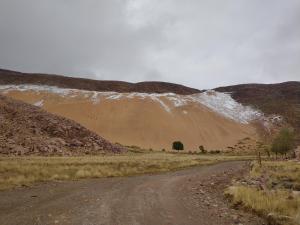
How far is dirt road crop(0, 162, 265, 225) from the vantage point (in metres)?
11.4

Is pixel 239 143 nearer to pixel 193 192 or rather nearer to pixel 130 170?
pixel 130 170

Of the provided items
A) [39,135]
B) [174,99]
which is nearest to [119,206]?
[39,135]

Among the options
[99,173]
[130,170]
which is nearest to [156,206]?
[99,173]

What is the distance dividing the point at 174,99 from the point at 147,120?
62.8 ft

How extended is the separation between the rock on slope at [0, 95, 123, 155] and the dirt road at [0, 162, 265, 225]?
28.4 meters

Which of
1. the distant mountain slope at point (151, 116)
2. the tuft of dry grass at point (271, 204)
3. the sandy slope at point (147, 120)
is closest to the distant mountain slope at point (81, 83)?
the distant mountain slope at point (151, 116)

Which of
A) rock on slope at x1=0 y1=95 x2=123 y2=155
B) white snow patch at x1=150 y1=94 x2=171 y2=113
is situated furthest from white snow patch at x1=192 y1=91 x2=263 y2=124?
rock on slope at x1=0 y1=95 x2=123 y2=155

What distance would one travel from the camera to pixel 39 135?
5188 centimetres

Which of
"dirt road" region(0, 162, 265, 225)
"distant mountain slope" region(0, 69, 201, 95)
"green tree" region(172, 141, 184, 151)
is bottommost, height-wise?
"dirt road" region(0, 162, 265, 225)

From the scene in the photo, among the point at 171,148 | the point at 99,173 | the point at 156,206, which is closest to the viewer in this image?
the point at 156,206

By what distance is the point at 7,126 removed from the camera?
51.6 metres

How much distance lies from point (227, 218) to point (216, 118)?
97.4m

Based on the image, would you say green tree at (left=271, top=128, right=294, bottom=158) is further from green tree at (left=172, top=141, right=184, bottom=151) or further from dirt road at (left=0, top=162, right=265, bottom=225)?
dirt road at (left=0, top=162, right=265, bottom=225)

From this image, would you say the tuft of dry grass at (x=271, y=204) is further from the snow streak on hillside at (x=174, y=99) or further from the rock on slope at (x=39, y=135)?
the snow streak on hillside at (x=174, y=99)
